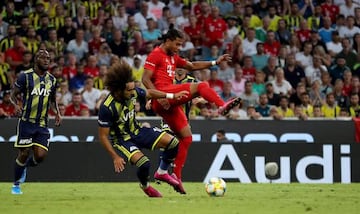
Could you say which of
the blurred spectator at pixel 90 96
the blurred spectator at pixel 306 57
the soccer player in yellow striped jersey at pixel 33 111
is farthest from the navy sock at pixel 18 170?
the blurred spectator at pixel 306 57

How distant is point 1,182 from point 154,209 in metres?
8.93

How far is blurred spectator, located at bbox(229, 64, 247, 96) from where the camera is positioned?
23703 mm

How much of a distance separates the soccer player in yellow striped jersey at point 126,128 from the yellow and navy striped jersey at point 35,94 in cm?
234

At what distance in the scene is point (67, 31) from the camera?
958 inches

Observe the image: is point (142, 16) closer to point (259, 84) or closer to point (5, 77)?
point (259, 84)

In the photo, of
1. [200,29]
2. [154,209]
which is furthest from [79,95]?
[154,209]

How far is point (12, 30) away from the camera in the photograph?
23.6m

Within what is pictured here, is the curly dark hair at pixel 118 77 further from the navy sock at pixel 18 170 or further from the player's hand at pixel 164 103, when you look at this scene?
the navy sock at pixel 18 170

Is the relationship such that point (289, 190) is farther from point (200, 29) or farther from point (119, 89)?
point (200, 29)

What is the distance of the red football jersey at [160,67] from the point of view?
601 inches

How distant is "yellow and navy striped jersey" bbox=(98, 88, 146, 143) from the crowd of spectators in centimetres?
804

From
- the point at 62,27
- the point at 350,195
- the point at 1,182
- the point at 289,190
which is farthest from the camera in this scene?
the point at 62,27

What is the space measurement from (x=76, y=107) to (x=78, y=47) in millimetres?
2371

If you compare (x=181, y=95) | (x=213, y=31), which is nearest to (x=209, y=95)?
(x=181, y=95)
